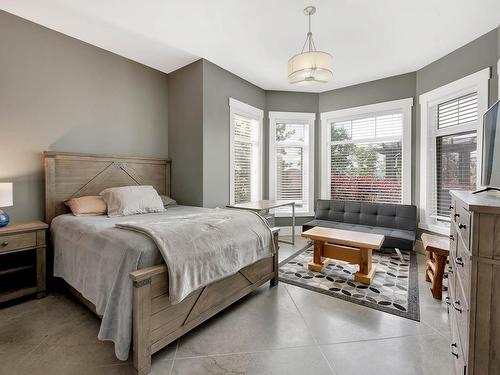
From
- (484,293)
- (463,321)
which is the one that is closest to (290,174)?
(463,321)

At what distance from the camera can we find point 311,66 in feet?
7.58

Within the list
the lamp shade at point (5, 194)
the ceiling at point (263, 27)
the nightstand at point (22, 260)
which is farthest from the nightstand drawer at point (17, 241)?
the ceiling at point (263, 27)

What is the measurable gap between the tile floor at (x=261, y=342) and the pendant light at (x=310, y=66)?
2173 millimetres

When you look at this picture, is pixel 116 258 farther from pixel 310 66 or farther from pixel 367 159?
pixel 367 159

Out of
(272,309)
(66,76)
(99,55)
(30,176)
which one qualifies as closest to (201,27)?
(99,55)

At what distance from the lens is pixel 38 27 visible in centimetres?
269

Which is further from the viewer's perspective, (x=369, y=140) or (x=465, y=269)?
(x=369, y=140)

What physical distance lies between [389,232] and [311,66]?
A: 107 inches

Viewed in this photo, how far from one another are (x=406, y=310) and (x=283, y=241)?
2430 millimetres

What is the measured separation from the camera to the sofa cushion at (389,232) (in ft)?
11.2

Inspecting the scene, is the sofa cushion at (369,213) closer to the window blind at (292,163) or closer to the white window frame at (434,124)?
the white window frame at (434,124)

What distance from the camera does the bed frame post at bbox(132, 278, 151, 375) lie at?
139 cm

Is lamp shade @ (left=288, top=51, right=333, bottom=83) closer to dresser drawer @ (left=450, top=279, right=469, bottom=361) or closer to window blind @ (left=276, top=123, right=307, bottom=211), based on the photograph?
dresser drawer @ (left=450, top=279, right=469, bottom=361)

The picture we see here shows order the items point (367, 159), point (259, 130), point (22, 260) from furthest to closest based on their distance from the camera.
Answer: point (259, 130) → point (367, 159) → point (22, 260)
